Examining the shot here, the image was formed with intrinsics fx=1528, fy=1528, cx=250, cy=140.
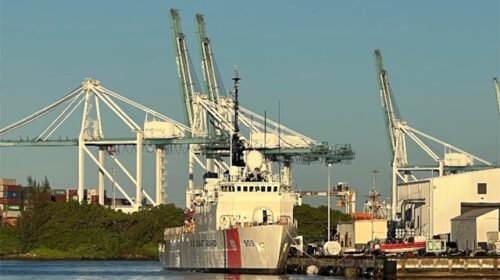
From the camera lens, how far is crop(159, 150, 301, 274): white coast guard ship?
104000 millimetres

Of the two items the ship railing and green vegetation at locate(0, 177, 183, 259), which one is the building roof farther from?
green vegetation at locate(0, 177, 183, 259)

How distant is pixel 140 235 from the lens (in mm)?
192750

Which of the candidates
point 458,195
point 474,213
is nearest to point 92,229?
point 458,195

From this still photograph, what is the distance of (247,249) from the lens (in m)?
104

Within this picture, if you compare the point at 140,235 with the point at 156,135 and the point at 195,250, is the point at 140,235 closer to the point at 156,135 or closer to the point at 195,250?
the point at 156,135

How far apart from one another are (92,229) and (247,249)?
92.5m

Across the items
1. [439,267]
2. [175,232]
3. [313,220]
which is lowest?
[439,267]

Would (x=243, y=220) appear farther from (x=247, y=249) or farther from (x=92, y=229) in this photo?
(x=92, y=229)

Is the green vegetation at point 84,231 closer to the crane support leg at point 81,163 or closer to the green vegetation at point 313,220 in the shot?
the crane support leg at point 81,163

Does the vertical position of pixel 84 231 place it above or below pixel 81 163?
below

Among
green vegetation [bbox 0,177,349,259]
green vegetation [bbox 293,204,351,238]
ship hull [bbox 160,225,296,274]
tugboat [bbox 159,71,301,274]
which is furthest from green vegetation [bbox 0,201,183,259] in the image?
ship hull [bbox 160,225,296,274]

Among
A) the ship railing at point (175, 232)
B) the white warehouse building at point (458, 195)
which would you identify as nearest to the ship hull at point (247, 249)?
the ship railing at point (175, 232)

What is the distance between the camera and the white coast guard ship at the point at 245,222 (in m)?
104

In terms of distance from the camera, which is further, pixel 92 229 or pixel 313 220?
pixel 313 220
